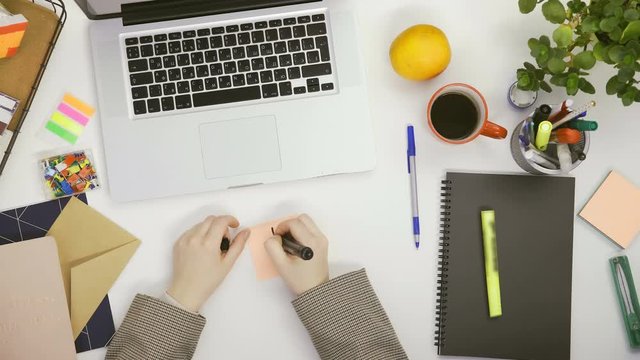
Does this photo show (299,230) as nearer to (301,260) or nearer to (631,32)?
(301,260)

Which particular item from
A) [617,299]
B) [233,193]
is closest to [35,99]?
[233,193]

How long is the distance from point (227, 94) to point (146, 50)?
159 millimetres

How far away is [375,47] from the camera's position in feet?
3.01

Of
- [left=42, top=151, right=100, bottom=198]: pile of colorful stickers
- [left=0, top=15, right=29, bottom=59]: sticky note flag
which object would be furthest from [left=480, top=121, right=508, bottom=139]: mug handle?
[left=0, top=15, right=29, bottom=59]: sticky note flag

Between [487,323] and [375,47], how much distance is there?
541 millimetres

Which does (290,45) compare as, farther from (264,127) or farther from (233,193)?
(233,193)

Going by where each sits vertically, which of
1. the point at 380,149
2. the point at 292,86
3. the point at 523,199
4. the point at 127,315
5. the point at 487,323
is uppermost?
the point at 292,86

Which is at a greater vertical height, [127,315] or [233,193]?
[233,193]

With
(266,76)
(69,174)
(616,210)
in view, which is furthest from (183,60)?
(616,210)

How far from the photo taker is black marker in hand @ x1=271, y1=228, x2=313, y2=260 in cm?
78

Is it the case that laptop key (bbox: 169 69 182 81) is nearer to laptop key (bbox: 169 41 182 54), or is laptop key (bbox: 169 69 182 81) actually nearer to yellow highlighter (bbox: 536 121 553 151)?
laptop key (bbox: 169 41 182 54)

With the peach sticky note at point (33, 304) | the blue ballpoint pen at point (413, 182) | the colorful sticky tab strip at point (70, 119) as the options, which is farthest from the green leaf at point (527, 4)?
the peach sticky note at point (33, 304)

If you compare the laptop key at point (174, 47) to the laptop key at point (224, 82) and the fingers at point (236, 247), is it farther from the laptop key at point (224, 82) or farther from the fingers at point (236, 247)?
the fingers at point (236, 247)

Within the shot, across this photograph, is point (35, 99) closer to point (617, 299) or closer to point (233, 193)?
point (233, 193)
